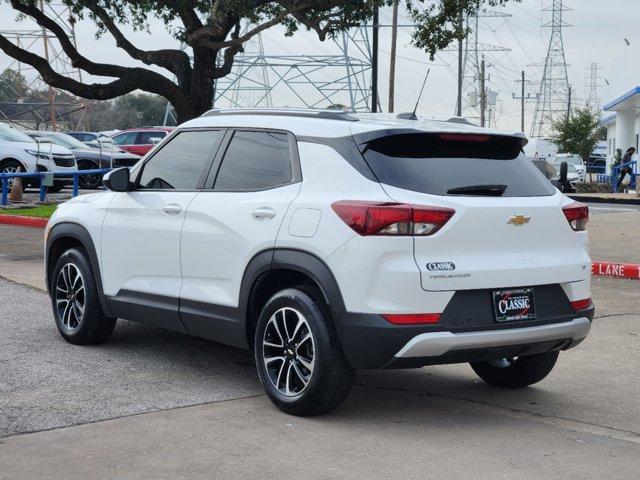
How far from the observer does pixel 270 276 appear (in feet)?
21.3

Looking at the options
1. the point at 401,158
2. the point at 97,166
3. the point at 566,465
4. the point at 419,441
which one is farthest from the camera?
the point at 97,166

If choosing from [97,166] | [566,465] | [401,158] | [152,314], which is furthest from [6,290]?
[97,166]

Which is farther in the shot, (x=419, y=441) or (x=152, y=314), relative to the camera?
(x=152, y=314)

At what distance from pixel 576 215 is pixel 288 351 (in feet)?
6.33

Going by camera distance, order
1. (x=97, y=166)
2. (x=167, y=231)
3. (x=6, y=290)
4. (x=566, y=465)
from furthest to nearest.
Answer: (x=97, y=166), (x=6, y=290), (x=167, y=231), (x=566, y=465)

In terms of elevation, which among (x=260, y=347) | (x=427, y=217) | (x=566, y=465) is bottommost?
(x=566, y=465)

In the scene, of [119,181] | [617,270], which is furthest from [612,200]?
[119,181]

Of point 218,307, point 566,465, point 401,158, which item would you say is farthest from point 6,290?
point 566,465

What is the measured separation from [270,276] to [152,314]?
1.26 meters

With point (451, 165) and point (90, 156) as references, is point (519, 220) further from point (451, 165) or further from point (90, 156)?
point (90, 156)

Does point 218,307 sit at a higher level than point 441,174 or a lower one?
lower

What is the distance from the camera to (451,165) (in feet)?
20.4

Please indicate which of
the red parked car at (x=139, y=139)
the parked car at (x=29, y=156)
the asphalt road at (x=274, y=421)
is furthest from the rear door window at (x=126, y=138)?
the asphalt road at (x=274, y=421)

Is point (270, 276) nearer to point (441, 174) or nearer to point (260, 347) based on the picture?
point (260, 347)
